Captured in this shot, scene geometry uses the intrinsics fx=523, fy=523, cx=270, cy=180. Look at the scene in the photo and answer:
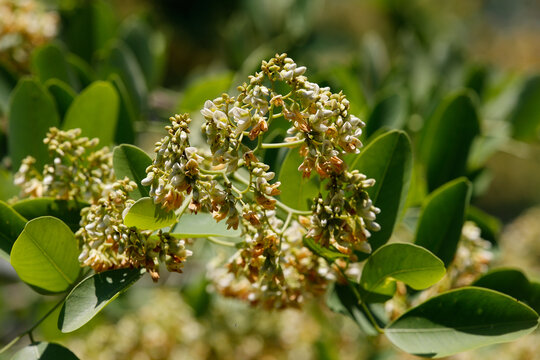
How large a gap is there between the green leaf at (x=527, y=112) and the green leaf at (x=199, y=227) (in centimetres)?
158

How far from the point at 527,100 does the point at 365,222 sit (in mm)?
1493

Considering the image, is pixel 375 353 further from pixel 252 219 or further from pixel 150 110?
pixel 252 219

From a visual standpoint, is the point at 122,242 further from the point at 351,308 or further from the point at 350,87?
the point at 350,87

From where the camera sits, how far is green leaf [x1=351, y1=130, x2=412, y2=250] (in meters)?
1.15

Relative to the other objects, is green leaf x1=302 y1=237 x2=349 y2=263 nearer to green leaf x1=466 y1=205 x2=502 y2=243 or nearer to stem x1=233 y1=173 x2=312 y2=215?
stem x1=233 y1=173 x2=312 y2=215

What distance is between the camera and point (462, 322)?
41.9 inches

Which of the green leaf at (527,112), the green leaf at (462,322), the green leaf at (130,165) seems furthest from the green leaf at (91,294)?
the green leaf at (527,112)

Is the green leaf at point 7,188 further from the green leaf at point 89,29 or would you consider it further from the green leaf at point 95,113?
the green leaf at point 89,29

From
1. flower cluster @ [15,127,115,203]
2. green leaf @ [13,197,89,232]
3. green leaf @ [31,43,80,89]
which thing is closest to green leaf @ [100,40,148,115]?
green leaf @ [31,43,80,89]

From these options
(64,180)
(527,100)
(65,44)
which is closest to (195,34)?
(65,44)

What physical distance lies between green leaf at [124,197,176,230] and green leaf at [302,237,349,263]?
0.29 m

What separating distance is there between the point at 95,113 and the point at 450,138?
3.42 ft

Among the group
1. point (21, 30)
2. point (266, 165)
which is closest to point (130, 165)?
point (266, 165)

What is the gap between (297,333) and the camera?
8.57 ft
